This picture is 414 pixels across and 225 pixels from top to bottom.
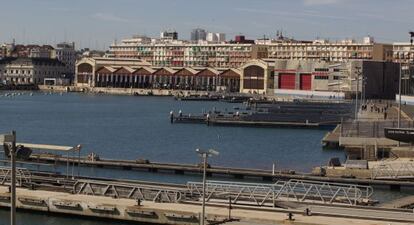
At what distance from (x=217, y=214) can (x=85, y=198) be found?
4.58 m

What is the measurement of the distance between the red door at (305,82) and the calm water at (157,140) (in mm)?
39509

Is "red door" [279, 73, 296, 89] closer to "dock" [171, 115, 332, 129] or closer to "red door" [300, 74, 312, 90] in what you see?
"red door" [300, 74, 312, 90]

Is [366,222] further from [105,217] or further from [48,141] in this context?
[48,141]

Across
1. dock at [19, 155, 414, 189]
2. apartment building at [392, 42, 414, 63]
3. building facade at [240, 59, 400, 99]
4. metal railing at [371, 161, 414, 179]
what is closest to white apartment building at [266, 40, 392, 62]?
apartment building at [392, 42, 414, 63]

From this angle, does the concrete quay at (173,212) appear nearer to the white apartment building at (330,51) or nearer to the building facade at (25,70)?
the white apartment building at (330,51)

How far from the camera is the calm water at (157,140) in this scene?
40.3 m

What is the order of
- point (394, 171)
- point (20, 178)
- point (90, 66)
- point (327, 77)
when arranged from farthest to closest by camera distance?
point (90, 66) < point (327, 77) < point (394, 171) < point (20, 178)

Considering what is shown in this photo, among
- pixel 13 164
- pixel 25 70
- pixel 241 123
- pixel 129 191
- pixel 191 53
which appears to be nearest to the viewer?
pixel 13 164

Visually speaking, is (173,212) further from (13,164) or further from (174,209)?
(13,164)

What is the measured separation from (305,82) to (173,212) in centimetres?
10276

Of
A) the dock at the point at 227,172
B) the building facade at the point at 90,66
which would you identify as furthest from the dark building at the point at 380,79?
the dock at the point at 227,172

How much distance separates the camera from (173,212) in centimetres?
2119

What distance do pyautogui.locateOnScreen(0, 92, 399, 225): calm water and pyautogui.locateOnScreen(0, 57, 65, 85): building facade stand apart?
79801 mm

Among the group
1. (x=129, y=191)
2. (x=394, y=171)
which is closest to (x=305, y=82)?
(x=394, y=171)
